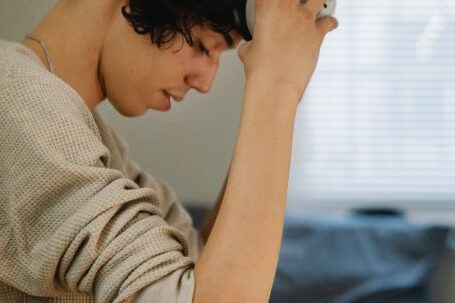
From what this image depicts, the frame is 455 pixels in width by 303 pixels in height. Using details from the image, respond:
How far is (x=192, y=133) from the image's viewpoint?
2.31 metres

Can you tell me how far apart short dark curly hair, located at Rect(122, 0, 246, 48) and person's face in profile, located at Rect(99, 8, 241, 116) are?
17mm

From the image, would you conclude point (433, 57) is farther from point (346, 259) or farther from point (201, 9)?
point (201, 9)

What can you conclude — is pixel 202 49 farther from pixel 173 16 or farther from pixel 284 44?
pixel 284 44

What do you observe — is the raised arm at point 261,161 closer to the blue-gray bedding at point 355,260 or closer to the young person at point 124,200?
the young person at point 124,200

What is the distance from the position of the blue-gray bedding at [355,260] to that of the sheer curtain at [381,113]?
149 millimetres

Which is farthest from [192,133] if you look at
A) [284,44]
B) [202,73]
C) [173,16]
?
[284,44]

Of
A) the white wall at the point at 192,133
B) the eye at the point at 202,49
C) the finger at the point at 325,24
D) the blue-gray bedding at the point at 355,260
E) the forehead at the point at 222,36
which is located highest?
the finger at the point at 325,24

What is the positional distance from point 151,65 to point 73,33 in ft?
0.40

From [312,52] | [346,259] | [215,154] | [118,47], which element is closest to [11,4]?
[215,154]

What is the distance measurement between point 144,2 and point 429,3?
1.55 metres

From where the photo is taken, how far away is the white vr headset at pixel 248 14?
37.6 inches

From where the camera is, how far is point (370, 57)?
7.72 feet

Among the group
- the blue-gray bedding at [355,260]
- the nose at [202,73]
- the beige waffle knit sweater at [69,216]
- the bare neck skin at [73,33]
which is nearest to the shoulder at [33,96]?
the beige waffle knit sweater at [69,216]

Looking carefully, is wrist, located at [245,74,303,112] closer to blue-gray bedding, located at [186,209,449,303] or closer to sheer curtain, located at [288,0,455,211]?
blue-gray bedding, located at [186,209,449,303]
